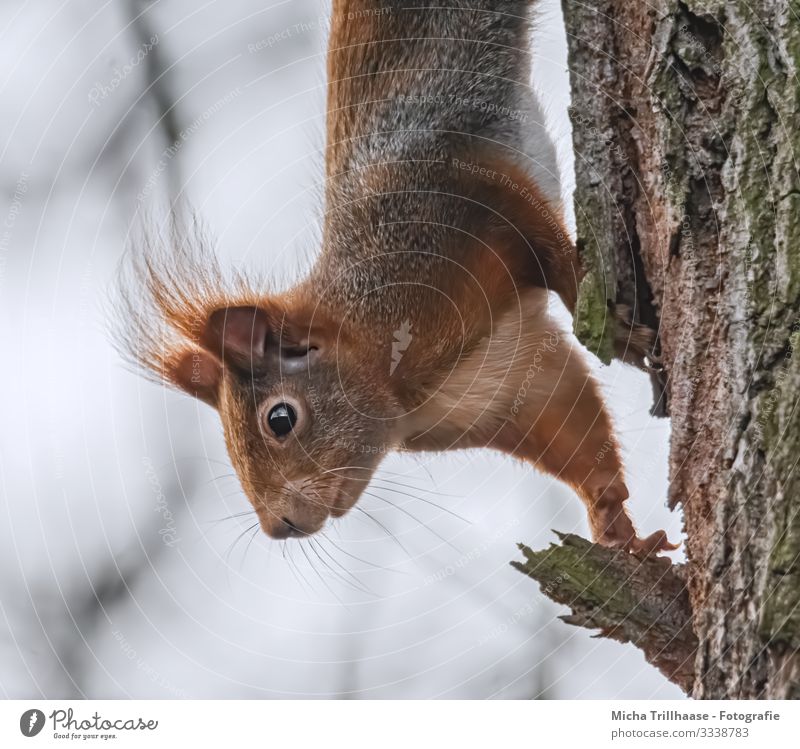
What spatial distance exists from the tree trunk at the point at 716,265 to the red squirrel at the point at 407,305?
533mm

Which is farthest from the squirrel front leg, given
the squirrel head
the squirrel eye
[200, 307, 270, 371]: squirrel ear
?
[200, 307, 270, 371]: squirrel ear

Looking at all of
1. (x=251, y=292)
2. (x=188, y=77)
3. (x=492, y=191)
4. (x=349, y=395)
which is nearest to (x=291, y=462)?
(x=349, y=395)

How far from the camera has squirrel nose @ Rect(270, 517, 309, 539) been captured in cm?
231

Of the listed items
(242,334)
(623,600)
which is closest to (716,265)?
(623,600)

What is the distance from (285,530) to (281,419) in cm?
29

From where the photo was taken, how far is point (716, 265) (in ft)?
5.14

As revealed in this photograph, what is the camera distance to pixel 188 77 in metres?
2.46

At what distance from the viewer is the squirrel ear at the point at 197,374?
251cm


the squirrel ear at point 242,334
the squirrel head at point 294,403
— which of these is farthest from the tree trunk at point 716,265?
the squirrel ear at point 242,334

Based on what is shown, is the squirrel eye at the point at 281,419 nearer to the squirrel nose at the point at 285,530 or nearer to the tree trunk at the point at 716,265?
the squirrel nose at the point at 285,530

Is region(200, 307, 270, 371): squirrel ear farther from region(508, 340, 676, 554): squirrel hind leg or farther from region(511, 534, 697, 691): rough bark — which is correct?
region(511, 534, 697, 691): rough bark

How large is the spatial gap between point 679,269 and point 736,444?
0.34m
